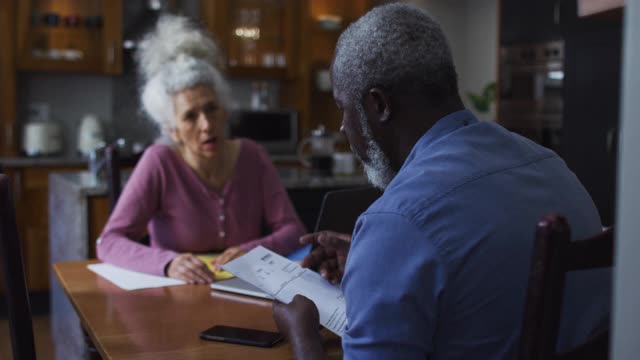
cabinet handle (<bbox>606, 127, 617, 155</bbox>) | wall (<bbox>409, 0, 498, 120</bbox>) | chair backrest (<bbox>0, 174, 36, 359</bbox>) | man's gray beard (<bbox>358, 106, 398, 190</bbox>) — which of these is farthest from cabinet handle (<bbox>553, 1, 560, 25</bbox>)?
chair backrest (<bbox>0, 174, 36, 359</bbox>)

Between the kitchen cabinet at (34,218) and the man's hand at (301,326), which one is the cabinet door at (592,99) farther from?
the kitchen cabinet at (34,218)

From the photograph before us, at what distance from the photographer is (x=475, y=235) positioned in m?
0.90

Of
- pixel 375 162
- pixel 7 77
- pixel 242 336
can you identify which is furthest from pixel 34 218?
pixel 375 162

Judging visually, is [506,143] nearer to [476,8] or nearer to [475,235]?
[475,235]

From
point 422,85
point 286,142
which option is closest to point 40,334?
point 286,142

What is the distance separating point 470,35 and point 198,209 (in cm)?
455

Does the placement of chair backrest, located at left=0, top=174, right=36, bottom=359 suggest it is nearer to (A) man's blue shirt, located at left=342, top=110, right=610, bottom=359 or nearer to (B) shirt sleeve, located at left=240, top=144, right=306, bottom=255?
(A) man's blue shirt, located at left=342, top=110, right=610, bottom=359

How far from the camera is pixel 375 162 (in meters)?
1.15

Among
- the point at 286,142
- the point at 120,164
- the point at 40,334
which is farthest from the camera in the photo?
the point at 286,142

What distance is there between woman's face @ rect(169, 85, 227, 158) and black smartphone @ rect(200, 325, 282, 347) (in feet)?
3.46

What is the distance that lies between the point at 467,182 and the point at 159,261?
1.06 meters

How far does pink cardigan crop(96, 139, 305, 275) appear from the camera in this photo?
215cm

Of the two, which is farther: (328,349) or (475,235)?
(328,349)

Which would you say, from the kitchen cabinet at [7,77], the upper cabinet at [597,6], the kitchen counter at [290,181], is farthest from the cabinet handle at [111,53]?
the upper cabinet at [597,6]
